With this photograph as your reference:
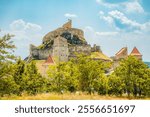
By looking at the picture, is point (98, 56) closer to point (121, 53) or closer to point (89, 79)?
point (121, 53)

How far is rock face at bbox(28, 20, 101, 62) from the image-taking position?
80.8m

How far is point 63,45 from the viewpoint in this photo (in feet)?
267

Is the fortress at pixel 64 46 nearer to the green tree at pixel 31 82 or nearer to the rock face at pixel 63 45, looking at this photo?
the rock face at pixel 63 45

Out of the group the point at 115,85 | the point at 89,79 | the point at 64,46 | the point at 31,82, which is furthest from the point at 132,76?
the point at 64,46

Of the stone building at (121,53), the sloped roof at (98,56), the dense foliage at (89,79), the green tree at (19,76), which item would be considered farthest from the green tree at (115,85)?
the stone building at (121,53)

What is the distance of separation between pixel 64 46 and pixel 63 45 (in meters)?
0.40

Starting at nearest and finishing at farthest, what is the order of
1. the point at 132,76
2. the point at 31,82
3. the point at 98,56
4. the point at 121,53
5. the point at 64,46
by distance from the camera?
the point at 132,76 < the point at 31,82 < the point at 121,53 < the point at 98,56 < the point at 64,46

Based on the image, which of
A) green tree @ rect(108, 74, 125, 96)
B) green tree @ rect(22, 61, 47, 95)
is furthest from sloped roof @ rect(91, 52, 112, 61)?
green tree @ rect(108, 74, 125, 96)

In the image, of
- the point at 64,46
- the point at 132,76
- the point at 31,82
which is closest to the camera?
the point at 132,76

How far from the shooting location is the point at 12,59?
1811 centimetres

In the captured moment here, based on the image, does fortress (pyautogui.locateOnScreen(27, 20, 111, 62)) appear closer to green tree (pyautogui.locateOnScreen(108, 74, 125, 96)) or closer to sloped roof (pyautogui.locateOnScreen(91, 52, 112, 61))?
sloped roof (pyautogui.locateOnScreen(91, 52, 112, 61))

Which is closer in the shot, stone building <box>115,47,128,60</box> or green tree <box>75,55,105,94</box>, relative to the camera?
green tree <box>75,55,105,94</box>

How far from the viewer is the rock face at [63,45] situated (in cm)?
8081

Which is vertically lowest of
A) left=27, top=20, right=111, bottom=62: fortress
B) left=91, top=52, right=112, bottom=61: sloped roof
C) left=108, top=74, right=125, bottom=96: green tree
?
left=108, top=74, right=125, bottom=96: green tree
